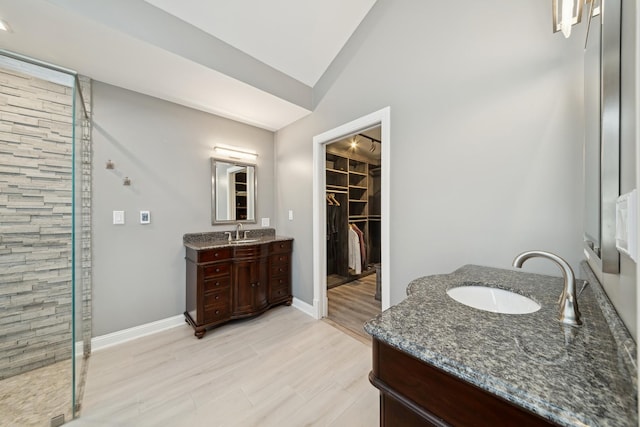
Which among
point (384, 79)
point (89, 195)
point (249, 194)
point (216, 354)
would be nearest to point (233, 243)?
point (249, 194)

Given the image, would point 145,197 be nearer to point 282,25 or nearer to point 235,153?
point 235,153

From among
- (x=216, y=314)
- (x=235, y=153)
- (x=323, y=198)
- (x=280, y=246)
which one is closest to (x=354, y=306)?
(x=280, y=246)

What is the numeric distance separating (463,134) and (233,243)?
239cm

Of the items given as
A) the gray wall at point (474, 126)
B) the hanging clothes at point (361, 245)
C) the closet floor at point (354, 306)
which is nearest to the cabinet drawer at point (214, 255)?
the closet floor at point (354, 306)

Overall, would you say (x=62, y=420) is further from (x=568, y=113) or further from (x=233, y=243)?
(x=568, y=113)

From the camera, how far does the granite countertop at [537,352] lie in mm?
422

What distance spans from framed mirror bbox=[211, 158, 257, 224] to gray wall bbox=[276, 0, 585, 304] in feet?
5.20

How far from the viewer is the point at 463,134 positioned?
5.08 feet

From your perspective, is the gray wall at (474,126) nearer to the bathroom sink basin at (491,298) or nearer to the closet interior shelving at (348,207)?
the bathroom sink basin at (491,298)

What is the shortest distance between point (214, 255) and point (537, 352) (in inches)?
95.9

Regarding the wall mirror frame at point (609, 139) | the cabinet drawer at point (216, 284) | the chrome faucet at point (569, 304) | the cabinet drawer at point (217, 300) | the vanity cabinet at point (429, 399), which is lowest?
the cabinet drawer at point (217, 300)

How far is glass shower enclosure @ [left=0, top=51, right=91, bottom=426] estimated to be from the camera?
1609 mm

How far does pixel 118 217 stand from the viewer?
2.19m

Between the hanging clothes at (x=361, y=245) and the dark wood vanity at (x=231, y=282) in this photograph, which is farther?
the hanging clothes at (x=361, y=245)
